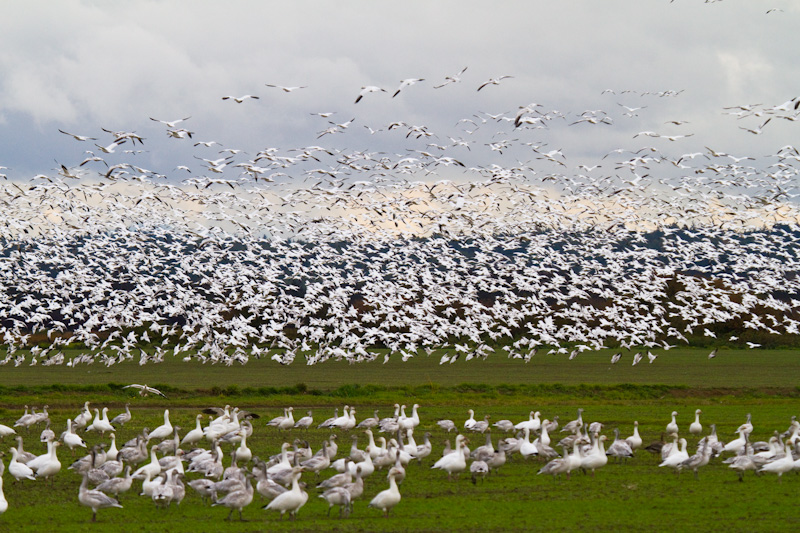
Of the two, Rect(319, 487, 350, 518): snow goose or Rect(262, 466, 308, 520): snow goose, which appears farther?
Rect(319, 487, 350, 518): snow goose

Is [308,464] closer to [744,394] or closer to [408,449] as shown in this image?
[408,449]

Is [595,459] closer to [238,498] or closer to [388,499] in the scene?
[388,499]

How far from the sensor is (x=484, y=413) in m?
34.2

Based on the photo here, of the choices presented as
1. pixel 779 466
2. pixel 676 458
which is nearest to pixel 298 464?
pixel 676 458

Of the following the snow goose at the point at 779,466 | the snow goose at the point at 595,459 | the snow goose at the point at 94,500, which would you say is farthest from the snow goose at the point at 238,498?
the snow goose at the point at 779,466

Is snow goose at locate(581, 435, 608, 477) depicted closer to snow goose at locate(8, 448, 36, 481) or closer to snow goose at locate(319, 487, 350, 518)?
snow goose at locate(319, 487, 350, 518)

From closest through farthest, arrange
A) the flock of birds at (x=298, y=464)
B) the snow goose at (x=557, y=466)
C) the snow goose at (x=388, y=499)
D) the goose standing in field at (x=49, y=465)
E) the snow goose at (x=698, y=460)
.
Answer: the snow goose at (x=388, y=499)
the flock of birds at (x=298, y=464)
the goose standing in field at (x=49, y=465)
the snow goose at (x=557, y=466)
the snow goose at (x=698, y=460)

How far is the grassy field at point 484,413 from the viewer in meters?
15.0

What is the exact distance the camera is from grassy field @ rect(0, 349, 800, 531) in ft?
49.2

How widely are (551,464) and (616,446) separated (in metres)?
2.74

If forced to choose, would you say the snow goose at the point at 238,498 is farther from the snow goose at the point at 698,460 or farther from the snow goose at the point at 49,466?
the snow goose at the point at 698,460

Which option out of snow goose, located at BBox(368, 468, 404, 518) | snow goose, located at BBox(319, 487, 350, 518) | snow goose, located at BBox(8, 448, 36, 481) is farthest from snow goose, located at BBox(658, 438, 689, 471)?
snow goose, located at BBox(8, 448, 36, 481)

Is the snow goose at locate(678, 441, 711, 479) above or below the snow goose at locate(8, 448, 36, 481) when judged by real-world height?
below

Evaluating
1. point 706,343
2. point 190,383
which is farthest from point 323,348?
point 706,343
